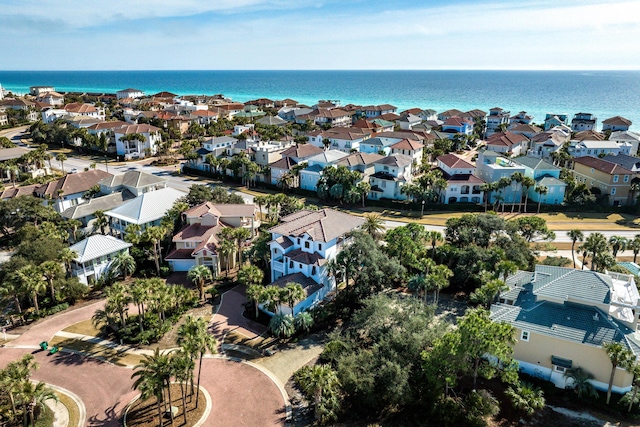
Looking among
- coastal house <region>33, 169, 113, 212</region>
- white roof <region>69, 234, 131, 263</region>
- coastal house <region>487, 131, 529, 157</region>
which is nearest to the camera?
white roof <region>69, 234, 131, 263</region>

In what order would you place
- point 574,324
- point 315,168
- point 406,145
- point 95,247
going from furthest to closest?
point 406,145 → point 315,168 → point 95,247 → point 574,324

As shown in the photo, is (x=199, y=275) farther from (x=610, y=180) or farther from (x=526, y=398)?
(x=610, y=180)

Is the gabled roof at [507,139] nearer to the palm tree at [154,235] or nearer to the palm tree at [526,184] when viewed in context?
the palm tree at [526,184]

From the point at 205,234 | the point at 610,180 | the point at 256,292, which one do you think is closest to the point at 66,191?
the point at 205,234

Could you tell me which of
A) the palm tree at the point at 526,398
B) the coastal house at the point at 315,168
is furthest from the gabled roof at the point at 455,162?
the palm tree at the point at 526,398

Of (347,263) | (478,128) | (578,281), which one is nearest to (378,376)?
(347,263)

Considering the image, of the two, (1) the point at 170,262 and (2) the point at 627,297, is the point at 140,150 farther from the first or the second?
(2) the point at 627,297

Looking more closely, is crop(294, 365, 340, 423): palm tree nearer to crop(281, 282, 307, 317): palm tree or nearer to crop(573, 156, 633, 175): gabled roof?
crop(281, 282, 307, 317): palm tree

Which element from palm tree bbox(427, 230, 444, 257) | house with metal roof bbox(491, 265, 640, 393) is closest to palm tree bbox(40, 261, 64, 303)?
palm tree bbox(427, 230, 444, 257)
